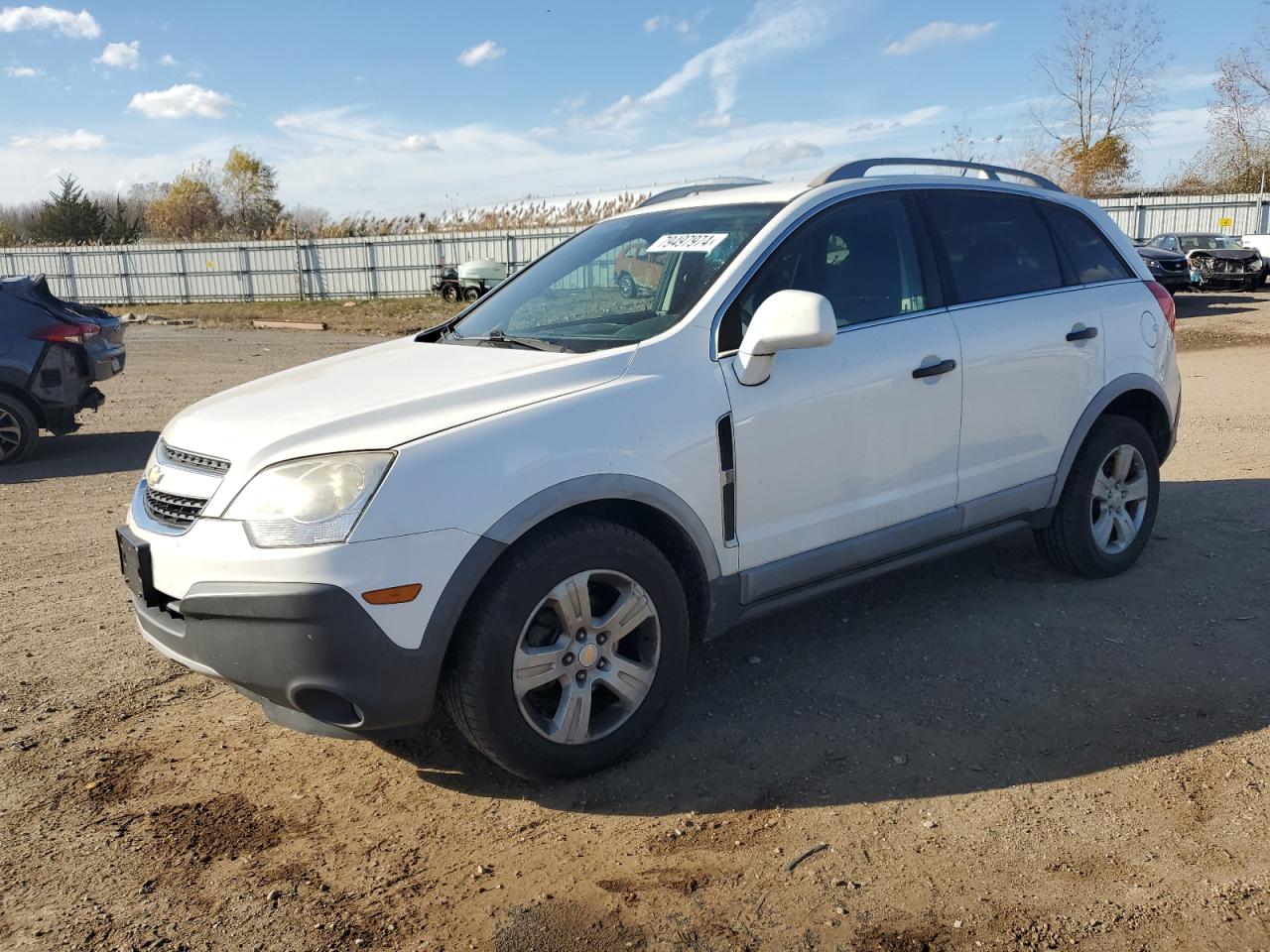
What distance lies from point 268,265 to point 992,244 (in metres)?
35.9

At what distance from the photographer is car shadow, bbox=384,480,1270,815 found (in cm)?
339

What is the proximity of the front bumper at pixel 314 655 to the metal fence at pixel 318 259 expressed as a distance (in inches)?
1119

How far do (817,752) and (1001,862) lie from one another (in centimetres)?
78

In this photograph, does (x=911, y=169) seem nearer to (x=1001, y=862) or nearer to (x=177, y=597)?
(x=1001, y=862)

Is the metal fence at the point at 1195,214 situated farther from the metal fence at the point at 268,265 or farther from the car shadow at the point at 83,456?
the car shadow at the point at 83,456

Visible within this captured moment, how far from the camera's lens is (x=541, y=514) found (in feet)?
10.2

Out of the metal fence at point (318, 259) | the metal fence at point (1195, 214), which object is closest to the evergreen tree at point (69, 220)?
the metal fence at point (318, 259)

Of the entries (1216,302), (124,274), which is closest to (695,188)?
(1216,302)

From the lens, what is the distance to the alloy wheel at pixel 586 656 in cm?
318

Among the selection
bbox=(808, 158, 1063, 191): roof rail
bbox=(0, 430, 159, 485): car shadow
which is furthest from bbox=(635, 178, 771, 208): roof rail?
bbox=(0, 430, 159, 485): car shadow

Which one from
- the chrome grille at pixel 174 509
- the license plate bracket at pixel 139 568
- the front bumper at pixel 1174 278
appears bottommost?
the license plate bracket at pixel 139 568

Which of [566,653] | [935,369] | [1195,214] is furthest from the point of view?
[1195,214]

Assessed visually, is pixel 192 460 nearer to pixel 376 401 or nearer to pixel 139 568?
pixel 139 568

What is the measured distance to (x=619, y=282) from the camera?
4.18m
